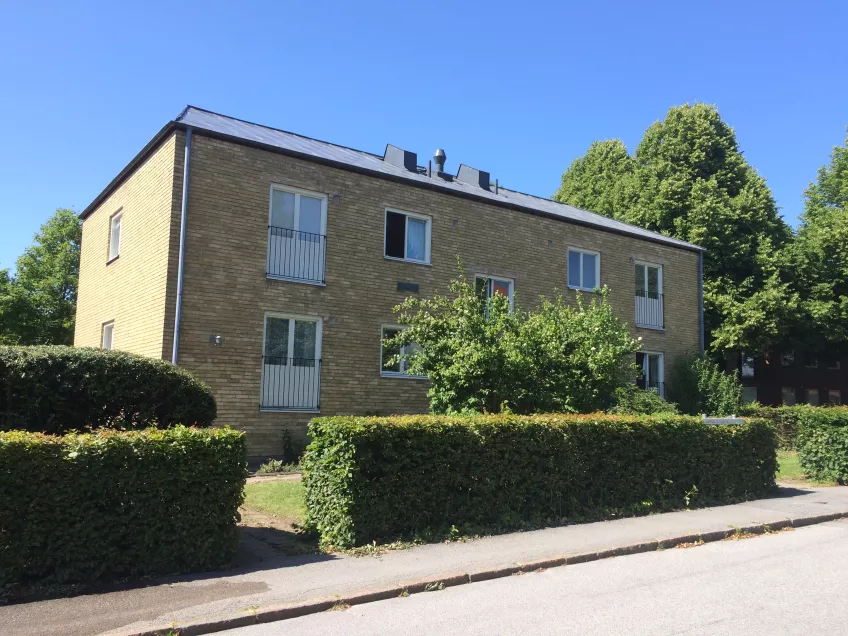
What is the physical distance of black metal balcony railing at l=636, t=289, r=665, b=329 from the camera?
2222cm

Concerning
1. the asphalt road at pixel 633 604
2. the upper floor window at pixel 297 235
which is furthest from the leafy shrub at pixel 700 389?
the asphalt road at pixel 633 604

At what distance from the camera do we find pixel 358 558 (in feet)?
23.5

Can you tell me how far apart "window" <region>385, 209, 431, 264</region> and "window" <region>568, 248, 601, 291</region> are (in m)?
5.24

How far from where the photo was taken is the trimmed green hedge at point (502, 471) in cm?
764

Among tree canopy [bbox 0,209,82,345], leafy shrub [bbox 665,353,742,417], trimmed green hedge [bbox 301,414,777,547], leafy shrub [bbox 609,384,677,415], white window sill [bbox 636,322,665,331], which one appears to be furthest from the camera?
tree canopy [bbox 0,209,82,345]

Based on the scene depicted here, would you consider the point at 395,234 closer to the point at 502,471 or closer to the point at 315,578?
the point at 502,471

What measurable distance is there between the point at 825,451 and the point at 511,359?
8532 mm

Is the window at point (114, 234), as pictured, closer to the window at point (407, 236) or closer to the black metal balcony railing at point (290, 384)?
the black metal balcony railing at point (290, 384)

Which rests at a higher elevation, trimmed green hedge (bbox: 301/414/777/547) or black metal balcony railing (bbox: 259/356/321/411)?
black metal balcony railing (bbox: 259/356/321/411)

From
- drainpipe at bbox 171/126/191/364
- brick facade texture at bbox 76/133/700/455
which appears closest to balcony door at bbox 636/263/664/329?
brick facade texture at bbox 76/133/700/455

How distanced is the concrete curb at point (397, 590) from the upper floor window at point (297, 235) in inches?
373

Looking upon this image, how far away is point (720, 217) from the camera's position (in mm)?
29094

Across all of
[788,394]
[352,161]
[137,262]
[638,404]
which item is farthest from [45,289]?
[788,394]

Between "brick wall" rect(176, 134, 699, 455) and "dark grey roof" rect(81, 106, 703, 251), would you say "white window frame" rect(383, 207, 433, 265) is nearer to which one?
"brick wall" rect(176, 134, 699, 455)
